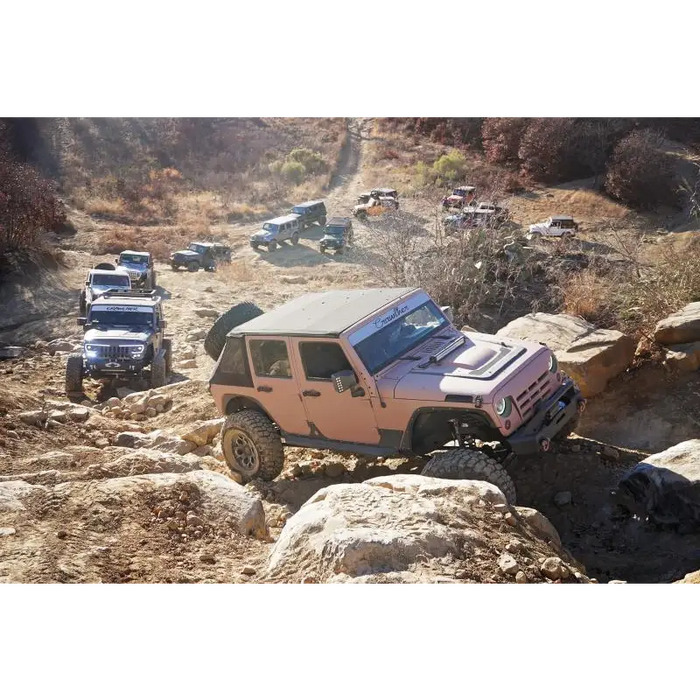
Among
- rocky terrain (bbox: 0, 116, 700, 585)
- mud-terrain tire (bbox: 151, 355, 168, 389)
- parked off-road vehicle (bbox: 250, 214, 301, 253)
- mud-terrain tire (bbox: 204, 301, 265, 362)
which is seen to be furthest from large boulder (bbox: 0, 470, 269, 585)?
parked off-road vehicle (bbox: 250, 214, 301, 253)

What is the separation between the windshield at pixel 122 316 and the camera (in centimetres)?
1477

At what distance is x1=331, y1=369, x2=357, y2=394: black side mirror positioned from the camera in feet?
24.6

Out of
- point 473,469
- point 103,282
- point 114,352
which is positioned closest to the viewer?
point 473,469

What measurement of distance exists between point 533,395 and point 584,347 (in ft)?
10.4

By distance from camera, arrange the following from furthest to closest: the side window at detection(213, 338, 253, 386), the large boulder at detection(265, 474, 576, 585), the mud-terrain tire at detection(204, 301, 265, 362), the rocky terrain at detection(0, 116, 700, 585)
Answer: the mud-terrain tire at detection(204, 301, 265, 362) → the side window at detection(213, 338, 253, 386) → the rocky terrain at detection(0, 116, 700, 585) → the large boulder at detection(265, 474, 576, 585)

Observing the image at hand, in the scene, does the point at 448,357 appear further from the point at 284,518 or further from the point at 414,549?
the point at 414,549

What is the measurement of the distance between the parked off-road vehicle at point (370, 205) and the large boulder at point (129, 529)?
2608cm

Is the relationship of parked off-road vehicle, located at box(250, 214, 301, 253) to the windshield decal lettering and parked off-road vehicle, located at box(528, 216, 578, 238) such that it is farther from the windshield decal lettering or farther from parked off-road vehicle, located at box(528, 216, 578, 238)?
the windshield decal lettering

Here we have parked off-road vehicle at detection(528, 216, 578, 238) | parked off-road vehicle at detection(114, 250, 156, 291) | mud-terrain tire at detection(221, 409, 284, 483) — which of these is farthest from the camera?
parked off-road vehicle at detection(528, 216, 578, 238)

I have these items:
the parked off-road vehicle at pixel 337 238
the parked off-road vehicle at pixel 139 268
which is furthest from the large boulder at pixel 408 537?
the parked off-road vehicle at pixel 337 238

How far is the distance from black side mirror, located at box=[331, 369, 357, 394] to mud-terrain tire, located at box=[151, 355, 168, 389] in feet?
23.8

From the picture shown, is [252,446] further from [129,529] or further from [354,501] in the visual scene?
[354,501]

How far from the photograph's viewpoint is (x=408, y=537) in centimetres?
490

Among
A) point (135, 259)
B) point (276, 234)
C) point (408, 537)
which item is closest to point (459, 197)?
point (276, 234)
